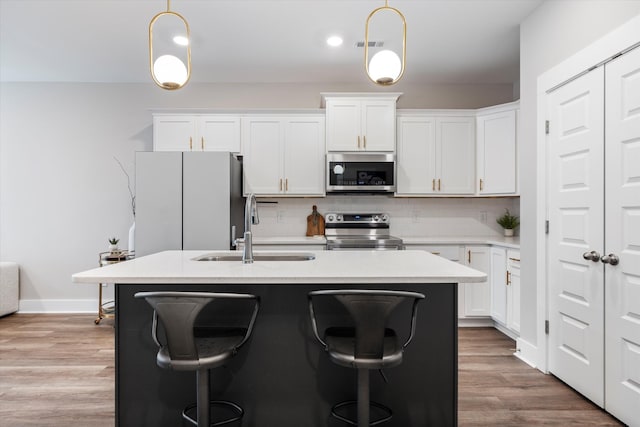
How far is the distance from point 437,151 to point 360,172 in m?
0.89

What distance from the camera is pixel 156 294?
1.51 metres

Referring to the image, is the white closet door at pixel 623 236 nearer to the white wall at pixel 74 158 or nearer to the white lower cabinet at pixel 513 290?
the white lower cabinet at pixel 513 290

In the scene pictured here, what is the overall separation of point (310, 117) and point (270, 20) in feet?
4.12

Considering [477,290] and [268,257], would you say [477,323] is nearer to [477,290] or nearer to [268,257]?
[477,290]

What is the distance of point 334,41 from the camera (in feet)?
11.7

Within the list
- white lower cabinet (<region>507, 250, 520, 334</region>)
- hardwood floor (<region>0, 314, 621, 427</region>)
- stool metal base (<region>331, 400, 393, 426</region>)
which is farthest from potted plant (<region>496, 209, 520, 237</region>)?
stool metal base (<region>331, 400, 393, 426</region>)

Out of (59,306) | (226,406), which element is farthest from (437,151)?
(59,306)

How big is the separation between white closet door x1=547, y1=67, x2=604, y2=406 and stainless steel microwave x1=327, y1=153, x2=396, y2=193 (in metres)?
1.67

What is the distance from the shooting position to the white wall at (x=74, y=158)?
467cm

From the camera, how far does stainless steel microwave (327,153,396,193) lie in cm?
421

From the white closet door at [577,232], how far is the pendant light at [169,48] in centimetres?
234

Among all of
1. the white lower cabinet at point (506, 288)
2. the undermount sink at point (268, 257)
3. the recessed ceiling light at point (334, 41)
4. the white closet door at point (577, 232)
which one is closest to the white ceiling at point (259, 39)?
the recessed ceiling light at point (334, 41)

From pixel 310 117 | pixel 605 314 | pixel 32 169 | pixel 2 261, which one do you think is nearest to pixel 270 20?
pixel 310 117

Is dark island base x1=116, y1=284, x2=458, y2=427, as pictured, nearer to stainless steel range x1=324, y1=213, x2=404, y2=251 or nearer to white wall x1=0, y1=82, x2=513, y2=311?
stainless steel range x1=324, y1=213, x2=404, y2=251
